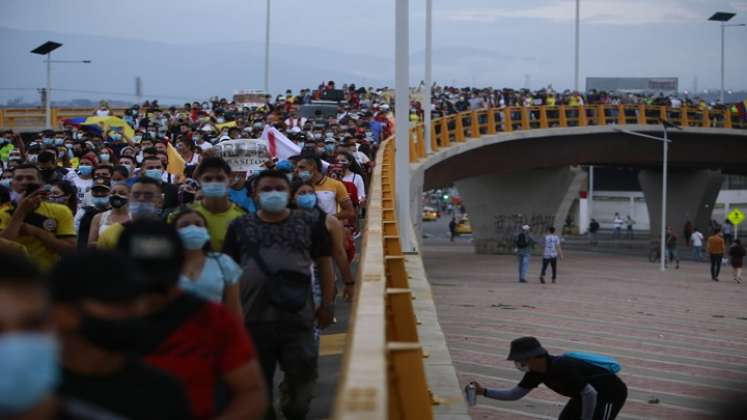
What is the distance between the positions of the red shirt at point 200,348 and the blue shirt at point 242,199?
6066 mm

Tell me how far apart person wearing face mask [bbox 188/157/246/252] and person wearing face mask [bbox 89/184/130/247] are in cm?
90

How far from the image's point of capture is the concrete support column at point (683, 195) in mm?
66500

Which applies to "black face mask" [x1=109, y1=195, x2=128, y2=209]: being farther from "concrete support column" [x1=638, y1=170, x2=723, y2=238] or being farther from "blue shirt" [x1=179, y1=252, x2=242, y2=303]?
"concrete support column" [x1=638, y1=170, x2=723, y2=238]

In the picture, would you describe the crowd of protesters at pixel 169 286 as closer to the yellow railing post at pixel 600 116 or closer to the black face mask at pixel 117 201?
the black face mask at pixel 117 201

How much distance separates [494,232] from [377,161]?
3493 centimetres

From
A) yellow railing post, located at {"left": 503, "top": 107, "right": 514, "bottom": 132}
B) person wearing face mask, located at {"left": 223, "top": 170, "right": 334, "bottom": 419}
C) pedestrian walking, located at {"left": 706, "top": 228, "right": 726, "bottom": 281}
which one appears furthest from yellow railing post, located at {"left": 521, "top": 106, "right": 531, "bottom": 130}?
person wearing face mask, located at {"left": 223, "top": 170, "right": 334, "bottom": 419}

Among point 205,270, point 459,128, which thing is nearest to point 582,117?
point 459,128

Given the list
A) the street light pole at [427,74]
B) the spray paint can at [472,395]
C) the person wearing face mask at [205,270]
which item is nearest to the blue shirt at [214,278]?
the person wearing face mask at [205,270]

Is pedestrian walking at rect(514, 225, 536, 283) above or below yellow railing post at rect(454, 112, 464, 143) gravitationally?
below

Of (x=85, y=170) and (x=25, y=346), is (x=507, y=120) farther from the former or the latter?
(x=25, y=346)

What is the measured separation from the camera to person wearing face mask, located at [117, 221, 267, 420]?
4.79m

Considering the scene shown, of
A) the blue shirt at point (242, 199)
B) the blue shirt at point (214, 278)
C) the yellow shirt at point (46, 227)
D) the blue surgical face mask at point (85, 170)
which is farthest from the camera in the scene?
the blue surgical face mask at point (85, 170)

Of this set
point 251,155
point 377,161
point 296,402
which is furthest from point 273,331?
point 377,161

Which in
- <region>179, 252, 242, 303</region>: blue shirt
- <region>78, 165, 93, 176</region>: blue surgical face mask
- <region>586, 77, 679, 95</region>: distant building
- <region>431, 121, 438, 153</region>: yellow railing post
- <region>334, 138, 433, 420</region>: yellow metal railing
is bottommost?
<region>334, 138, 433, 420</region>: yellow metal railing
